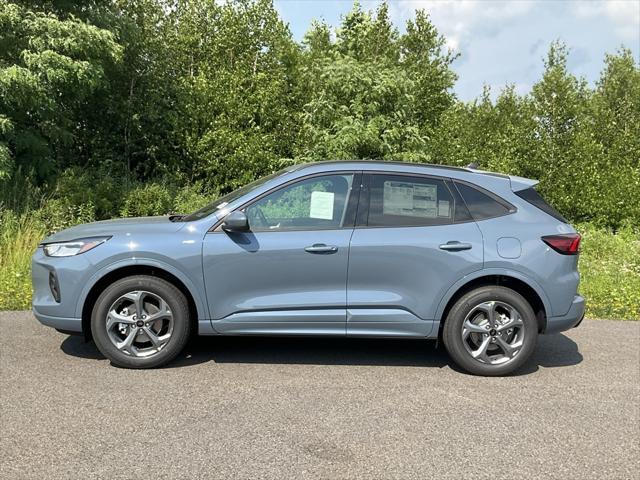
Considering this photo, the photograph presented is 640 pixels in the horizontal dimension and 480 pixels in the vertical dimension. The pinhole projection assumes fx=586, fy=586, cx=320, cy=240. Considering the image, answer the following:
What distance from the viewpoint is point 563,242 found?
4.72m

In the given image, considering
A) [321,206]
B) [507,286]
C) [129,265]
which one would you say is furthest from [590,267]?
[129,265]

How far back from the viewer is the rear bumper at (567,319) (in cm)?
475

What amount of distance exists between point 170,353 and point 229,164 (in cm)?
1101

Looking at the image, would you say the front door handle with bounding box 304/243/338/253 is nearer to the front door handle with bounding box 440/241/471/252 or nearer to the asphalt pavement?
the front door handle with bounding box 440/241/471/252

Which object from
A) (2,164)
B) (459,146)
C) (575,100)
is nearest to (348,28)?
(459,146)

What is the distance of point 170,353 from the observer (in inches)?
183

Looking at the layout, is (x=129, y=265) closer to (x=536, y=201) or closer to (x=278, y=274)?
(x=278, y=274)

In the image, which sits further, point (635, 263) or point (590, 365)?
point (635, 263)

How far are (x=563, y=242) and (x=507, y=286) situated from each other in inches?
22.2

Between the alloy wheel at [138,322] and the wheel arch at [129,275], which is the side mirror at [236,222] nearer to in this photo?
the wheel arch at [129,275]

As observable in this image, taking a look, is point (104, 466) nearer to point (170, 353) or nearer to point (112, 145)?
point (170, 353)

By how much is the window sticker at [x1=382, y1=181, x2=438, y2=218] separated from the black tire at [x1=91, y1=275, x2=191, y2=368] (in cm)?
182

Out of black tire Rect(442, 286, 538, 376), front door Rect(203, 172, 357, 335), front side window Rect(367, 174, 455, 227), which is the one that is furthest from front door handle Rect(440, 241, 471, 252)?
front door Rect(203, 172, 357, 335)

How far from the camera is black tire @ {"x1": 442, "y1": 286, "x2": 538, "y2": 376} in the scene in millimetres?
4699
